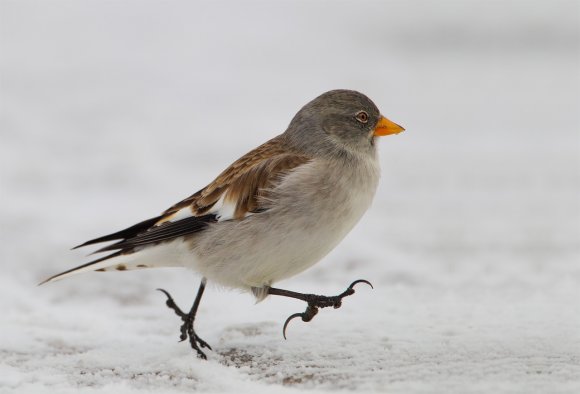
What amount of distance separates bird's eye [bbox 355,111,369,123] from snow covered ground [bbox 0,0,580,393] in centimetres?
123

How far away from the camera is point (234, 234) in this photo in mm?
5195

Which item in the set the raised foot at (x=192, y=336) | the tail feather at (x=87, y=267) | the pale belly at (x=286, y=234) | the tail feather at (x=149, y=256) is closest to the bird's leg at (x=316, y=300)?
the pale belly at (x=286, y=234)

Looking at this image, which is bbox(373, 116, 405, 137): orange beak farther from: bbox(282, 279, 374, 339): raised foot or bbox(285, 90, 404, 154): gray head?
bbox(282, 279, 374, 339): raised foot

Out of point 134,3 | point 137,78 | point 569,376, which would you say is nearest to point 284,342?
point 569,376

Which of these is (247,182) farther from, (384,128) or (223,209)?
(384,128)

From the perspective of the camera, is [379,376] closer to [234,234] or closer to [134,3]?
[234,234]

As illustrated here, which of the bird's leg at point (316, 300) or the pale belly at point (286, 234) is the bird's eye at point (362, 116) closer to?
the pale belly at point (286, 234)

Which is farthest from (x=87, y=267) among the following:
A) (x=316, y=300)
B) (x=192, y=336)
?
(x=316, y=300)

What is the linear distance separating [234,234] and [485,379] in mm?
1590

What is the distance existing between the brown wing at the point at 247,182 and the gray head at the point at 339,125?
168mm

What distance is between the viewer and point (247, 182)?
532cm

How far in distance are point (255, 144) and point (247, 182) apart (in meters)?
5.43

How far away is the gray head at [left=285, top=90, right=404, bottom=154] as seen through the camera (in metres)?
5.57

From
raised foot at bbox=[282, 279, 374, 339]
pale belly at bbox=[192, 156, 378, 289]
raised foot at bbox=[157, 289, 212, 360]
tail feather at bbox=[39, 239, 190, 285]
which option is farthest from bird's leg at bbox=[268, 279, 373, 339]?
tail feather at bbox=[39, 239, 190, 285]
